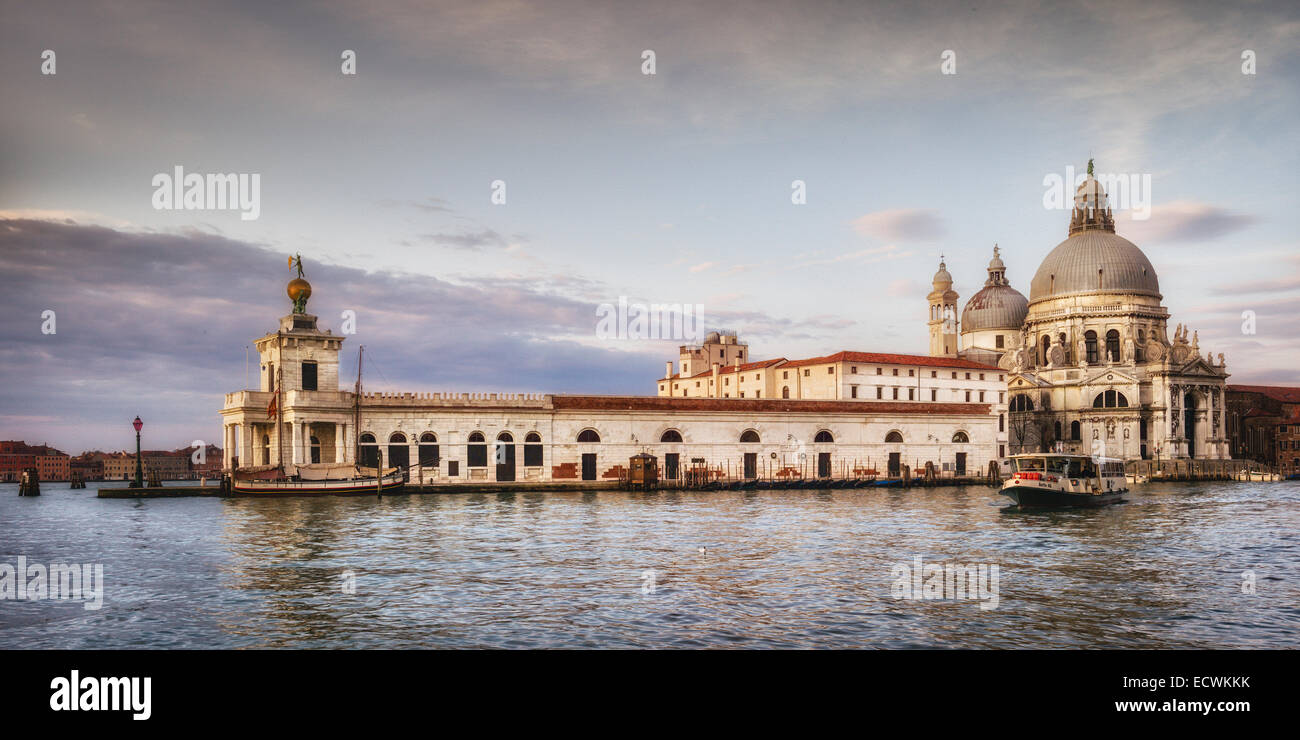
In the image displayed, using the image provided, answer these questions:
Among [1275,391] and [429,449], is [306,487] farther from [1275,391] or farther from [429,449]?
[1275,391]

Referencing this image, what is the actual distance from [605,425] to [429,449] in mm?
11038

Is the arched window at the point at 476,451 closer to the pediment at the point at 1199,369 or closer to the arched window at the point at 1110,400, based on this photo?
the arched window at the point at 1110,400

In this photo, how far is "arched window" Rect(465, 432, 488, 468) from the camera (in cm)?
5625

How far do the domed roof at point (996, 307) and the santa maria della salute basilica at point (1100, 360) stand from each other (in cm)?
183

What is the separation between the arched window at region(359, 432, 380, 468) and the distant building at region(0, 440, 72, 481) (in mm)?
111450

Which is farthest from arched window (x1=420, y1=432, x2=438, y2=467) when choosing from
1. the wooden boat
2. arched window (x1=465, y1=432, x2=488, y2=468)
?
the wooden boat

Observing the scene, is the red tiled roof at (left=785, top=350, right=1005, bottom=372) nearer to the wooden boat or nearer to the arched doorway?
the arched doorway

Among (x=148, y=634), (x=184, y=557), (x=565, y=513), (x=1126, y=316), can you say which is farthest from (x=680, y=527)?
(x=1126, y=316)

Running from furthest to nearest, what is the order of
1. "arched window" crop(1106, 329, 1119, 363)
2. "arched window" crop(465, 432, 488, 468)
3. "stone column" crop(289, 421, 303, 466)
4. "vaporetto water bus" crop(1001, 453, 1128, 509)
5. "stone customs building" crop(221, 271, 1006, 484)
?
"arched window" crop(1106, 329, 1119, 363)
"arched window" crop(465, 432, 488, 468)
"stone customs building" crop(221, 271, 1006, 484)
"stone column" crop(289, 421, 303, 466)
"vaporetto water bus" crop(1001, 453, 1128, 509)

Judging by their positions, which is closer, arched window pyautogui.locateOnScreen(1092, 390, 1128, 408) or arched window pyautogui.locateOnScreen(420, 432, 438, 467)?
arched window pyautogui.locateOnScreen(420, 432, 438, 467)

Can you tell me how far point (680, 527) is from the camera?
31.7 m

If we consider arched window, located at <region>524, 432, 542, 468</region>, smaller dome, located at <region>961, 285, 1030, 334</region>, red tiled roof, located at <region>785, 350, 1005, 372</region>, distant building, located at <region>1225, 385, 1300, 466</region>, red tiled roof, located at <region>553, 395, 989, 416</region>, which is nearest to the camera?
arched window, located at <region>524, 432, 542, 468</region>
